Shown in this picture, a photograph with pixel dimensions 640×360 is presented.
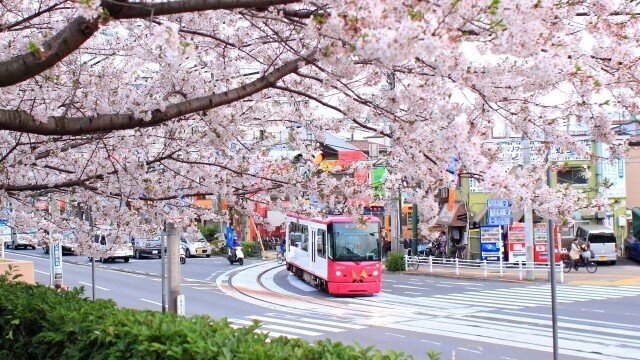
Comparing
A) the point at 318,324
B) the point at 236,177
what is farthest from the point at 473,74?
the point at 318,324

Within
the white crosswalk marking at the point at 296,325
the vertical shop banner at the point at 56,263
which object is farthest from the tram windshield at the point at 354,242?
the vertical shop banner at the point at 56,263

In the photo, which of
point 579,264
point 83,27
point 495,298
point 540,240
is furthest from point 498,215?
point 83,27

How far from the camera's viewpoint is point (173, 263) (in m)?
10.8

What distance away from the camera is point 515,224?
1329 inches

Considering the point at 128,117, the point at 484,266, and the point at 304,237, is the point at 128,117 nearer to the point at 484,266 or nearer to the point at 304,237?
the point at 304,237

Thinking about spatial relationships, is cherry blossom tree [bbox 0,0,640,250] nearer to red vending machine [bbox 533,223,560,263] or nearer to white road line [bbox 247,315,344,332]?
white road line [bbox 247,315,344,332]

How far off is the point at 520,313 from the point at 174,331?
1437 centimetres

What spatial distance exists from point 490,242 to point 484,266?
11.5 ft

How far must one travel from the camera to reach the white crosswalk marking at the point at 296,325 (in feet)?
52.5

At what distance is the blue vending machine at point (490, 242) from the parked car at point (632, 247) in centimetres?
722

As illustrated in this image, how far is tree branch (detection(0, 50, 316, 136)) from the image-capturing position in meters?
5.79

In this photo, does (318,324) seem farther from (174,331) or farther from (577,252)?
(577,252)

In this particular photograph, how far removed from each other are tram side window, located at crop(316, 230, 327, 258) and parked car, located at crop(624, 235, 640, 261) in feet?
61.9

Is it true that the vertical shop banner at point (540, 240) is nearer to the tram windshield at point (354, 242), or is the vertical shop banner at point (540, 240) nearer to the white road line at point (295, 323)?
the tram windshield at point (354, 242)
